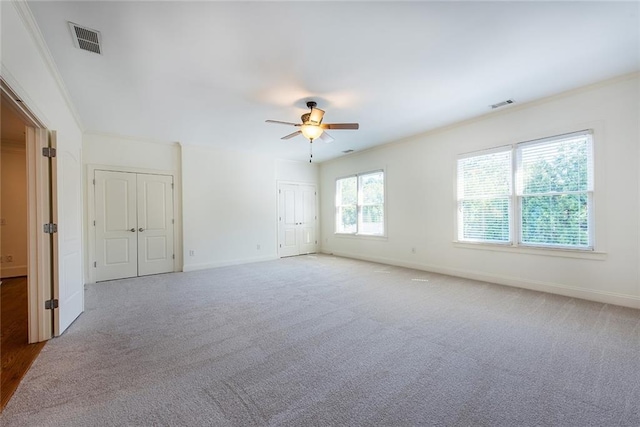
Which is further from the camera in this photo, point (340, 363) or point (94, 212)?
point (94, 212)

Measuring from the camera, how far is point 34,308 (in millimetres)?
2588

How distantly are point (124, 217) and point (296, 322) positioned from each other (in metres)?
4.23

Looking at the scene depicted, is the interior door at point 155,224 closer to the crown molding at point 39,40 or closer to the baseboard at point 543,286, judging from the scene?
the crown molding at point 39,40

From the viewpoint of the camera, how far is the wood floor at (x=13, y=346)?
6.38ft

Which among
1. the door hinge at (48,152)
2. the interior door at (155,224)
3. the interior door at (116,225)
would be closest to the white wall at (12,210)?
the interior door at (116,225)

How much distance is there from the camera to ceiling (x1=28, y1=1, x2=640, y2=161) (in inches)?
84.3

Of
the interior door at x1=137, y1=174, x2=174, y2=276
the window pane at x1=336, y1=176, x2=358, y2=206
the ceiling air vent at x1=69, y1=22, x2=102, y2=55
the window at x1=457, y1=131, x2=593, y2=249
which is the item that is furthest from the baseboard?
the ceiling air vent at x1=69, y1=22, x2=102, y2=55

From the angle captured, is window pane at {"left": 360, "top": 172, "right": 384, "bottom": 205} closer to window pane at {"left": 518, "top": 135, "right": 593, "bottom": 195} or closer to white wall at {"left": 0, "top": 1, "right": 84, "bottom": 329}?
window pane at {"left": 518, "top": 135, "right": 593, "bottom": 195}

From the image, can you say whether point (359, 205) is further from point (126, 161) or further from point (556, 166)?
point (126, 161)

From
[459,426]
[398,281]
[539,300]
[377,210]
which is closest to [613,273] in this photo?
[539,300]

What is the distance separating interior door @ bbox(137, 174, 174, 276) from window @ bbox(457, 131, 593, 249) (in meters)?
5.76

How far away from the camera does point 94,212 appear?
4863 millimetres

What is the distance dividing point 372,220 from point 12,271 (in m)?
7.62

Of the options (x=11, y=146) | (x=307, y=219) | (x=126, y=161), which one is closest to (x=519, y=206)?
(x=307, y=219)
